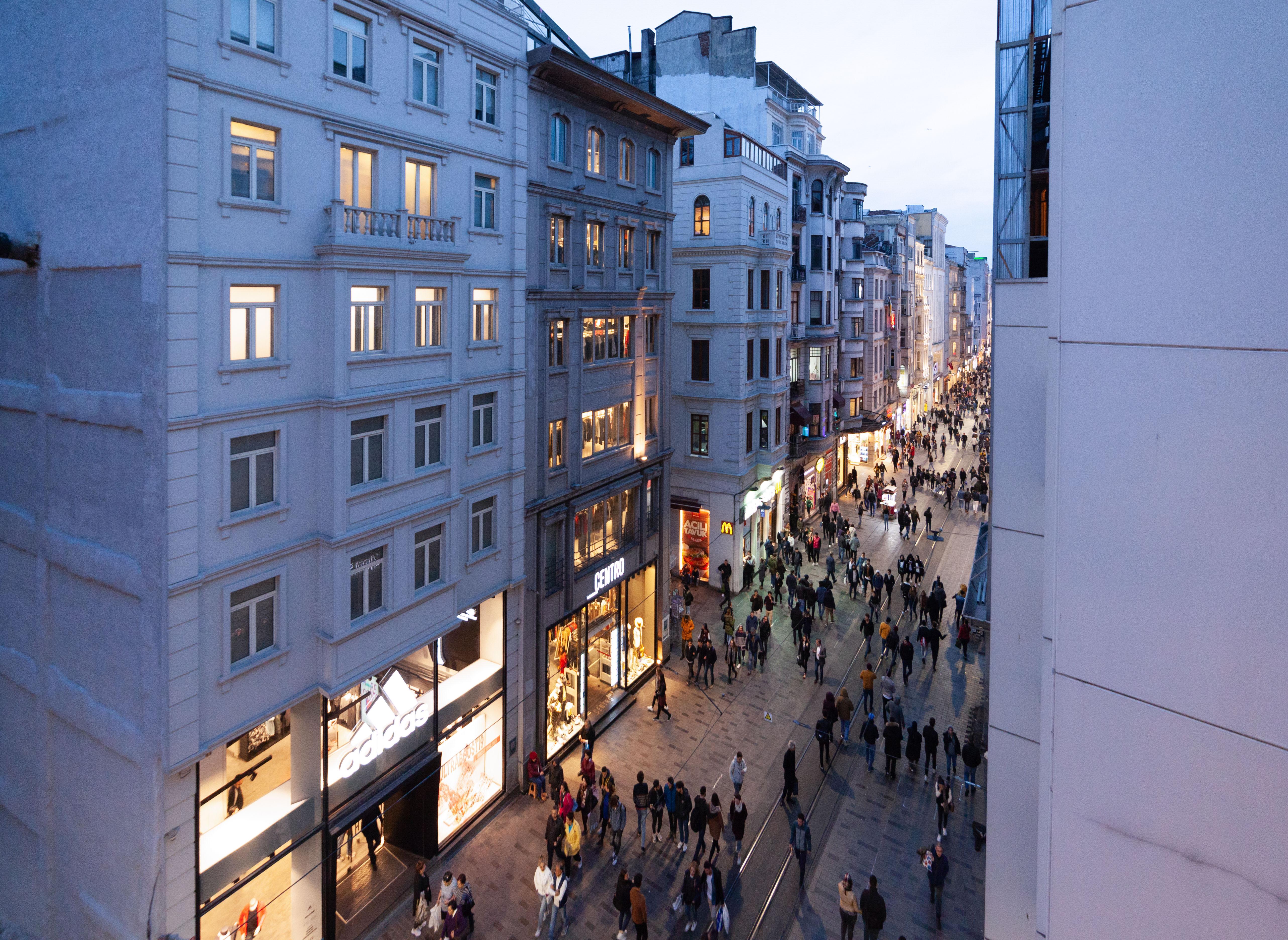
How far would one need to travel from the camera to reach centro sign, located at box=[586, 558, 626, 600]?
23609 mm

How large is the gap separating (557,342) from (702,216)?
50.2 feet

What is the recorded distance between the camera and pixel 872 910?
14562 mm

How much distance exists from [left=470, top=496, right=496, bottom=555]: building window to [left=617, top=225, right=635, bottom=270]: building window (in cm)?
971

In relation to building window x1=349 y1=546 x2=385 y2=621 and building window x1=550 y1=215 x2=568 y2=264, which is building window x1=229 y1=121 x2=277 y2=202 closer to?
building window x1=349 y1=546 x2=385 y2=621

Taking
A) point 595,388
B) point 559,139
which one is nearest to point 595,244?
point 559,139

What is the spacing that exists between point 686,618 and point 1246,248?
81.8 ft

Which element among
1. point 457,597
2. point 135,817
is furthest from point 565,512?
point 135,817

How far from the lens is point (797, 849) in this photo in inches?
657

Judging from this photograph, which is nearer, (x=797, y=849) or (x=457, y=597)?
(x=797, y=849)

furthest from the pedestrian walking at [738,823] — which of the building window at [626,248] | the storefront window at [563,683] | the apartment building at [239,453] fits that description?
the building window at [626,248]

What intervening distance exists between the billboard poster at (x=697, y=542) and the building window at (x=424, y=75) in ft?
74.9

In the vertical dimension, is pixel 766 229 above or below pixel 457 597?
above

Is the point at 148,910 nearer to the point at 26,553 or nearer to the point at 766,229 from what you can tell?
the point at 26,553

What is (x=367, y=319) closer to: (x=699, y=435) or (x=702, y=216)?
(x=699, y=435)
